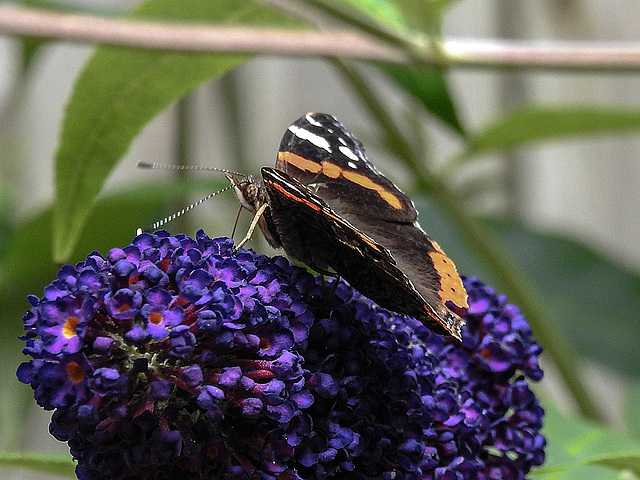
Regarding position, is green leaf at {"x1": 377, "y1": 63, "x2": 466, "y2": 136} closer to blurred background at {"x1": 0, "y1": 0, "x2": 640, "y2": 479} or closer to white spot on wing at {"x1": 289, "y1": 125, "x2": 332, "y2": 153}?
white spot on wing at {"x1": 289, "y1": 125, "x2": 332, "y2": 153}

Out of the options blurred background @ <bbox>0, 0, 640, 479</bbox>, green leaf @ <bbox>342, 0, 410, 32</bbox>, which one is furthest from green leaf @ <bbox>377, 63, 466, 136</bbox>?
blurred background @ <bbox>0, 0, 640, 479</bbox>

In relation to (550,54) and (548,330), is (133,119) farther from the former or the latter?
(548,330)

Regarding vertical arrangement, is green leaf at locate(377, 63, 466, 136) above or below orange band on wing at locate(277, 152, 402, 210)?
above

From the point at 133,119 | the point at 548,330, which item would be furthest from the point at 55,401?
the point at 548,330

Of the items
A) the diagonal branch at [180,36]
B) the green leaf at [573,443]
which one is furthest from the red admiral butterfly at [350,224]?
the green leaf at [573,443]

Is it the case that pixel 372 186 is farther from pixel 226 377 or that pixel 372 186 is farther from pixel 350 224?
pixel 226 377

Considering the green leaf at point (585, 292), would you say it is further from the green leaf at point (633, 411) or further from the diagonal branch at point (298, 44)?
the diagonal branch at point (298, 44)

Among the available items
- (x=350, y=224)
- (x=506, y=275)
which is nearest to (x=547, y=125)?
(x=506, y=275)
